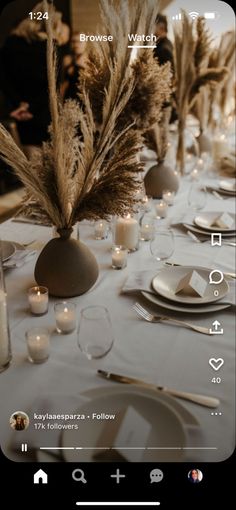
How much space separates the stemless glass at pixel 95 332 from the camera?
0.77 metres

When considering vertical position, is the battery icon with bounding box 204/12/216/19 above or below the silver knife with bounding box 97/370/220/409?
above

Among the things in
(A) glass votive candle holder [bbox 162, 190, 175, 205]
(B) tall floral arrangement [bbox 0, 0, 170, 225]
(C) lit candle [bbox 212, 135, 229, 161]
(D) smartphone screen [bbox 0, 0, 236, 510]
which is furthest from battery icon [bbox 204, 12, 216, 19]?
(C) lit candle [bbox 212, 135, 229, 161]

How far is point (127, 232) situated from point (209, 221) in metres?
0.32

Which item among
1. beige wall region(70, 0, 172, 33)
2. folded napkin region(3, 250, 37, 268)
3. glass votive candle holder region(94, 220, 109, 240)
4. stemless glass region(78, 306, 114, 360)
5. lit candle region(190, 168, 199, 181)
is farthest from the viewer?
beige wall region(70, 0, 172, 33)

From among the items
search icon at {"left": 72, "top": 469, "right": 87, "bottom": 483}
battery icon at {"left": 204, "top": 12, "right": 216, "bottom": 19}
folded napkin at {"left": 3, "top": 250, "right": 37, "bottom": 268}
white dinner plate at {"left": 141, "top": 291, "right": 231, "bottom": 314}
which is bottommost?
search icon at {"left": 72, "top": 469, "right": 87, "bottom": 483}

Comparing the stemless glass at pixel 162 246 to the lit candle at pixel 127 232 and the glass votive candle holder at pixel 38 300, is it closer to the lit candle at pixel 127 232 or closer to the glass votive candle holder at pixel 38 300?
the lit candle at pixel 127 232

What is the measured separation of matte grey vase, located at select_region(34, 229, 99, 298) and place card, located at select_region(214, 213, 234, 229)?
523 mm

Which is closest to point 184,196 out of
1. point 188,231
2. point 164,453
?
point 188,231

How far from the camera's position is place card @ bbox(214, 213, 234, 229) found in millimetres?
1392

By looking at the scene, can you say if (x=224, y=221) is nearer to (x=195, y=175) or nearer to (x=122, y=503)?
(x=195, y=175)

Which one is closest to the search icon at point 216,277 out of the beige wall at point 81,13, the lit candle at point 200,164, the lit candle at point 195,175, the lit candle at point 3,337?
the lit candle at point 3,337

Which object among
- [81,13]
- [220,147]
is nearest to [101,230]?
[220,147]

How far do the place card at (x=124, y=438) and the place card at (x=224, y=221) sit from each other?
2.78 feet

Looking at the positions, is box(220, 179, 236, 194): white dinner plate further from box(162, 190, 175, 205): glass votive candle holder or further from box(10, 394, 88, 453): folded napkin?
box(10, 394, 88, 453): folded napkin
